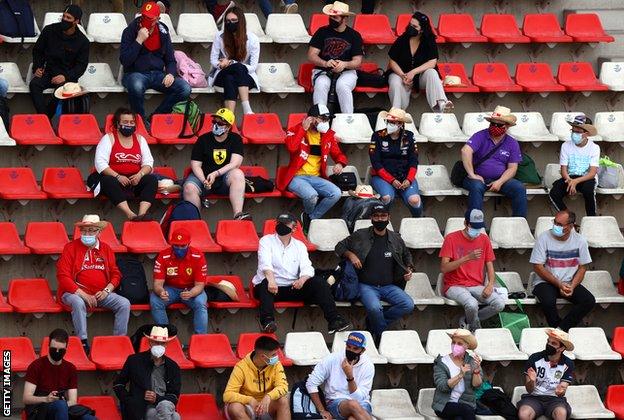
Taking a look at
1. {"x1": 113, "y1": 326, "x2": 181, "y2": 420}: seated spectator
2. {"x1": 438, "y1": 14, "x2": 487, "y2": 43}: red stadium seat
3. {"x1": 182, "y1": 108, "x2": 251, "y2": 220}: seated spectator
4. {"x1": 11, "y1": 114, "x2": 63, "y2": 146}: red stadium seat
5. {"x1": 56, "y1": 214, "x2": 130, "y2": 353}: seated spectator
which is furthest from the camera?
{"x1": 438, "y1": 14, "x2": 487, "y2": 43}: red stadium seat

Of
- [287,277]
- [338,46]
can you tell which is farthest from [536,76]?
[287,277]

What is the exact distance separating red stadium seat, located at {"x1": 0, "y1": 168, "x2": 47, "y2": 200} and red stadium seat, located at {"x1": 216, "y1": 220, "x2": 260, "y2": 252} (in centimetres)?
177

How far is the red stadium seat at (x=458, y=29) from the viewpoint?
20.4m

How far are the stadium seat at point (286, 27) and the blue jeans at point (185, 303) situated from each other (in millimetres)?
4307

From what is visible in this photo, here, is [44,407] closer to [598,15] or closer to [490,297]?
[490,297]

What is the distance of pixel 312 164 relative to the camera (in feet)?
59.7

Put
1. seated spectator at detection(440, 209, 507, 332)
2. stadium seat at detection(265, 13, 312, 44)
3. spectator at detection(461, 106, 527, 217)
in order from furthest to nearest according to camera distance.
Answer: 1. stadium seat at detection(265, 13, 312, 44)
2. spectator at detection(461, 106, 527, 217)
3. seated spectator at detection(440, 209, 507, 332)

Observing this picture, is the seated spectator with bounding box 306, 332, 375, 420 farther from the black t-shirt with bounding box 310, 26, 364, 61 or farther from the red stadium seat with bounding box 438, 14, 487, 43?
the red stadium seat with bounding box 438, 14, 487, 43

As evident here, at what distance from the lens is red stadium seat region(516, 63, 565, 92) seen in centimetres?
2022

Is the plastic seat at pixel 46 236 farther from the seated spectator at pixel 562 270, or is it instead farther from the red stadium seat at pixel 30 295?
the seated spectator at pixel 562 270

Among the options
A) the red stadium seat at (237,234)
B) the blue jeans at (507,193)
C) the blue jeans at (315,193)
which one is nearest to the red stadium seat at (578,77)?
the blue jeans at (507,193)

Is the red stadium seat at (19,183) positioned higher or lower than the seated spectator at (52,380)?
higher

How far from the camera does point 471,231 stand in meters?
Result: 17.4

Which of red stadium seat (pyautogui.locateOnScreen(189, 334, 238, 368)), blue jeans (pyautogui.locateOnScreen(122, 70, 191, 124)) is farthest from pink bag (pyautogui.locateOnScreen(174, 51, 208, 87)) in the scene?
red stadium seat (pyautogui.locateOnScreen(189, 334, 238, 368))
